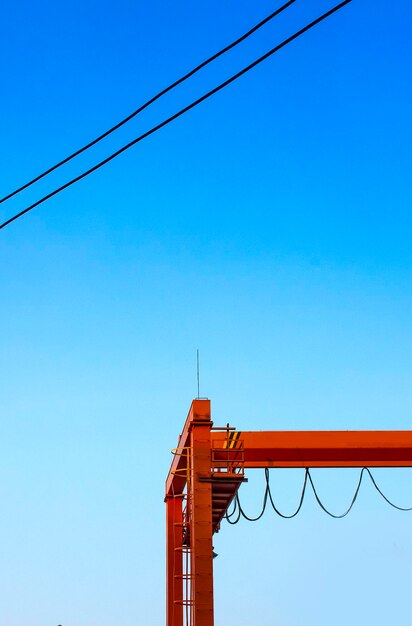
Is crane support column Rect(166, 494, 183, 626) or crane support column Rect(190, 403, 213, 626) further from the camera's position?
crane support column Rect(166, 494, 183, 626)

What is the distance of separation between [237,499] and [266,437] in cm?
199

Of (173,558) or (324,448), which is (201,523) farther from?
(173,558)

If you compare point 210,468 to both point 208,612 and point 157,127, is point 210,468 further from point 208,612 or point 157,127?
point 157,127

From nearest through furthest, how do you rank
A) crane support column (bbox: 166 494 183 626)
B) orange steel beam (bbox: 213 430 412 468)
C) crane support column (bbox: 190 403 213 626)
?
1. crane support column (bbox: 190 403 213 626)
2. orange steel beam (bbox: 213 430 412 468)
3. crane support column (bbox: 166 494 183 626)

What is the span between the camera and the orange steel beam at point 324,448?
83.3 ft

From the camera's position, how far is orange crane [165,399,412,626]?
2344 centimetres

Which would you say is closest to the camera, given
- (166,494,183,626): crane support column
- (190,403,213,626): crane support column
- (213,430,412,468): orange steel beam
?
(190,403,213,626): crane support column

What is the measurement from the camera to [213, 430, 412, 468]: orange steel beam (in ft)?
83.3

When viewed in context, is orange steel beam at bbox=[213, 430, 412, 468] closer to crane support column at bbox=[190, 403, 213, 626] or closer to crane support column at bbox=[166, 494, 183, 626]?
crane support column at bbox=[190, 403, 213, 626]

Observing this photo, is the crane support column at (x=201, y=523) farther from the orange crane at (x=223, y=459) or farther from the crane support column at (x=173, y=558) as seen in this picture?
the crane support column at (x=173, y=558)

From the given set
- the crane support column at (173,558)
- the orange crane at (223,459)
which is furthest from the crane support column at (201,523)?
the crane support column at (173,558)

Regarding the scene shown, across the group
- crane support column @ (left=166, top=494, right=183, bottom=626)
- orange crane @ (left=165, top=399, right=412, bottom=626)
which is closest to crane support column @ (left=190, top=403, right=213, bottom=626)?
orange crane @ (left=165, top=399, right=412, bottom=626)

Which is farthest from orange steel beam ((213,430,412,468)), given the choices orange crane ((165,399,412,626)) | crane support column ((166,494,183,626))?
crane support column ((166,494,183,626))

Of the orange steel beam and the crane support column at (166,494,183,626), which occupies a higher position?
the orange steel beam
